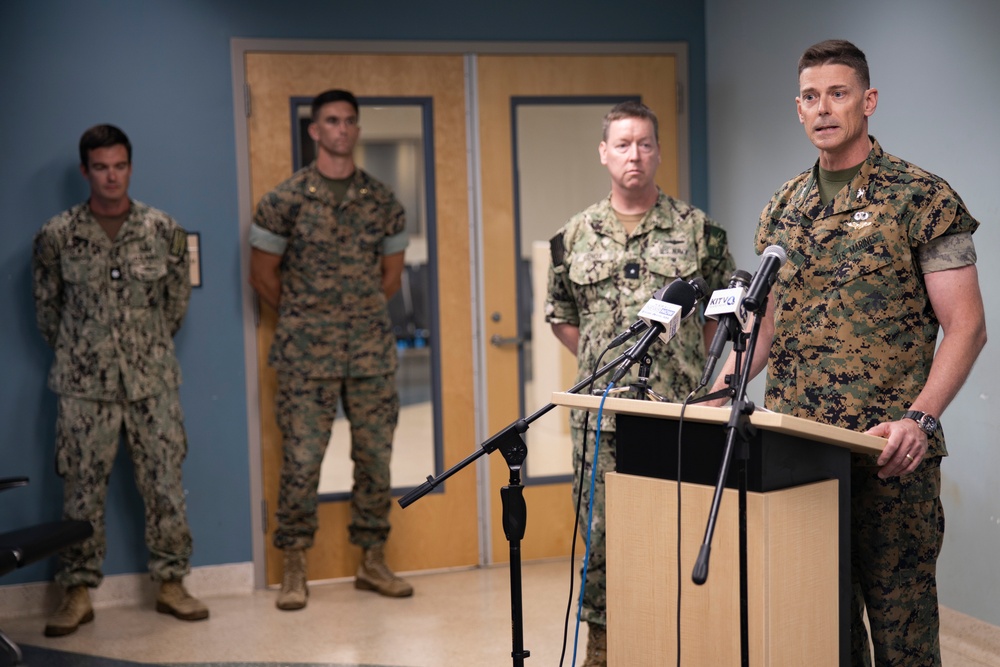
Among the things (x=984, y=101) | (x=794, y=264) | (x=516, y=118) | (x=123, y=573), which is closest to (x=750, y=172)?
(x=516, y=118)

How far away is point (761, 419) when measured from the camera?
1.90 m

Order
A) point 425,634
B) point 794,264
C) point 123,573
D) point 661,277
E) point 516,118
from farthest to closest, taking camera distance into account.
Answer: point 516,118
point 123,573
point 425,634
point 661,277
point 794,264

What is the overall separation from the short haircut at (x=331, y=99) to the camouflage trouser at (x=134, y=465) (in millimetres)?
1267

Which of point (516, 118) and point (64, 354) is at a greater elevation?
point (516, 118)

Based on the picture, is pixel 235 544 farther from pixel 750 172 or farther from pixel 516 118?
pixel 750 172

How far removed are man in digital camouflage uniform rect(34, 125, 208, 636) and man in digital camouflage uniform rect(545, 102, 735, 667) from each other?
1.73 metres

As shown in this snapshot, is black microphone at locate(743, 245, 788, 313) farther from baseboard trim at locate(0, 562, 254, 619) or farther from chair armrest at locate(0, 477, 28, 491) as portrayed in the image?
baseboard trim at locate(0, 562, 254, 619)

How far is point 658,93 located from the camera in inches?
194

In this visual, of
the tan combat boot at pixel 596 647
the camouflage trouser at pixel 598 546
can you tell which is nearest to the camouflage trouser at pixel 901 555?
the camouflage trouser at pixel 598 546

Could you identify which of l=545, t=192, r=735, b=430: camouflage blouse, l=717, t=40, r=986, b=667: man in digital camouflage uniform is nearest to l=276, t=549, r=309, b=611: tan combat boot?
l=545, t=192, r=735, b=430: camouflage blouse

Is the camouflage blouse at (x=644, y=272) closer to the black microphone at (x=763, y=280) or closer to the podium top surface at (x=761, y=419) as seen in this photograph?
the podium top surface at (x=761, y=419)

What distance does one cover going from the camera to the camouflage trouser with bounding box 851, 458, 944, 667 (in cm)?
230

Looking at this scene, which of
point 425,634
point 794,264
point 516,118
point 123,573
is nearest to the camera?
point 794,264

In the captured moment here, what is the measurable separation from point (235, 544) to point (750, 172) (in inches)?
106
